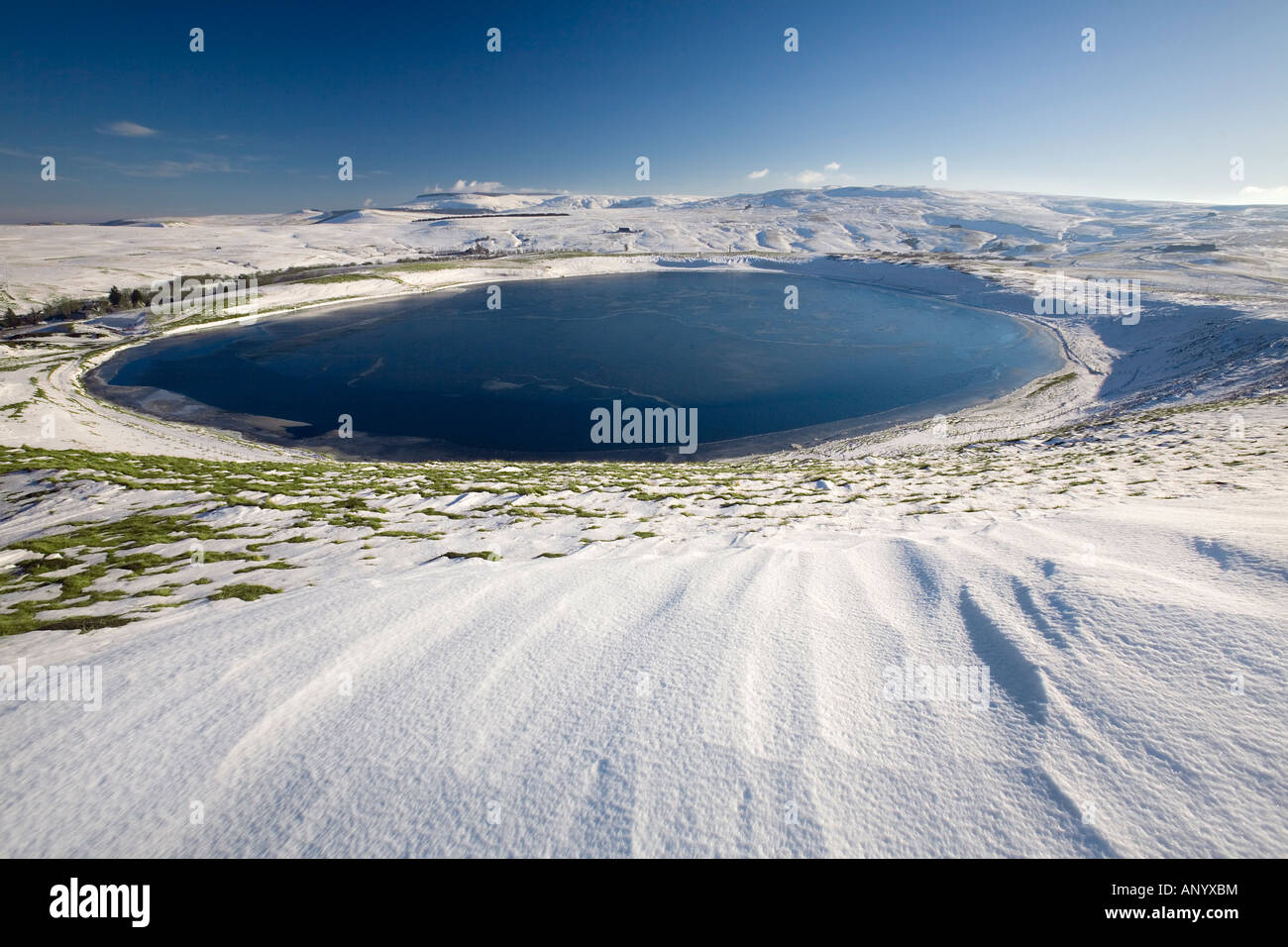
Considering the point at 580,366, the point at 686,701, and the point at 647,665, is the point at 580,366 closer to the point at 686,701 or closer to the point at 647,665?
the point at 647,665

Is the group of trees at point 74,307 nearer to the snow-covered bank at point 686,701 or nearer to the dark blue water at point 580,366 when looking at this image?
the dark blue water at point 580,366


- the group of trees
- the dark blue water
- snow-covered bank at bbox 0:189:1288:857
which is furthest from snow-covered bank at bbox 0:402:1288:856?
the group of trees

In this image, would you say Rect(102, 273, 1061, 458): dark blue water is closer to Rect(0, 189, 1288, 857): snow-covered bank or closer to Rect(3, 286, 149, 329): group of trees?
Rect(0, 189, 1288, 857): snow-covered bank

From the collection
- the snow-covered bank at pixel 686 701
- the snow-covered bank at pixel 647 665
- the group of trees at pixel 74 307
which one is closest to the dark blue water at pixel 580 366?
the snow-covered bank at pixel 647 665

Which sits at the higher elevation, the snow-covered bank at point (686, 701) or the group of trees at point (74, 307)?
the group of trees at point (74, 307)

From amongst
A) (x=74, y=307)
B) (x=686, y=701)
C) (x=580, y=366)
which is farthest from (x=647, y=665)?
(x=74, y=307)

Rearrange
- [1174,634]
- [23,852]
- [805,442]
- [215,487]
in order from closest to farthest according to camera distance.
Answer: [23,852]
[1174,634]
[215,487]
[805,442]
